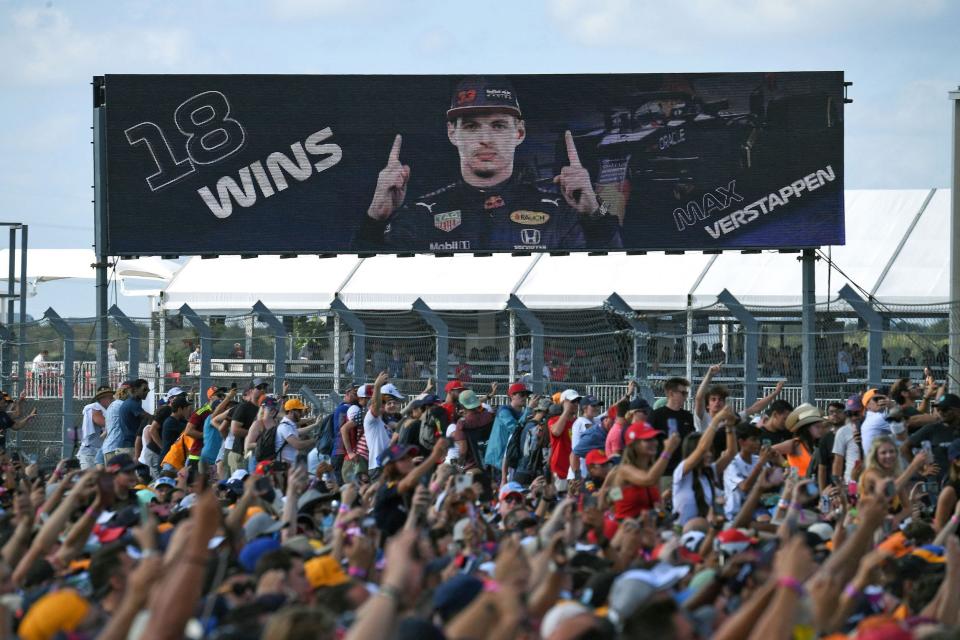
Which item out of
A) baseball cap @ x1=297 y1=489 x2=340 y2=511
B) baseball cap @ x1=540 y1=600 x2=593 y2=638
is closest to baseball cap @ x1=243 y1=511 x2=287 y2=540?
baseball cap @ x1=297 y1=489 x2=340 y2=511

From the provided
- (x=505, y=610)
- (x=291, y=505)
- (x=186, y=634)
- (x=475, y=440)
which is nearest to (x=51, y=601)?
(x=186, y=634)

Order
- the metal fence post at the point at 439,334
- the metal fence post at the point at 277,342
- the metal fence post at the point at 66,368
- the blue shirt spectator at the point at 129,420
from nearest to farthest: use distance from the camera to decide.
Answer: the blue shirt spectator at the point at 129,420 < the metal fence post at the point at 439,334 < the metal fence post at the point at 277,342 < the metal fence post at the point at 66,368

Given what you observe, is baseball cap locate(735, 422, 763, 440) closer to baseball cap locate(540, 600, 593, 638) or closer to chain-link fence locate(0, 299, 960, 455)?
chain-link fence locate(0, 299, 960, 455)

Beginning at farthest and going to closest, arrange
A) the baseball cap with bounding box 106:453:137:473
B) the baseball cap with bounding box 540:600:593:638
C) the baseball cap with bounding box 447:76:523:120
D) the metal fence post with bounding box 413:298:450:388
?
1. the baseball cap with bounding box 447:76:523:120
2. the metal fence post with bounding box 413:298:450:388
3. the baseball cap with bounding box 106:453:137:473
4. the baseball cap with bounding box 540:600:593:638

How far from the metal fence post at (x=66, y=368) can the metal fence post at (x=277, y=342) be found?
8.22 ft

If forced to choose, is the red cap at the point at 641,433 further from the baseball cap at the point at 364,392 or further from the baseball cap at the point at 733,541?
the baseball cap at the point at 364,392

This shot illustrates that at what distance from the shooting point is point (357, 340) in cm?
1795

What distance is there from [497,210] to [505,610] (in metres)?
17.7

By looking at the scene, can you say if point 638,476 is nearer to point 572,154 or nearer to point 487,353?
point 487,353

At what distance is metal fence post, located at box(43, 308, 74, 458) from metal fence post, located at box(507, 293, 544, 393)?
594 cm

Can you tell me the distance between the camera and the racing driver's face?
21.8m

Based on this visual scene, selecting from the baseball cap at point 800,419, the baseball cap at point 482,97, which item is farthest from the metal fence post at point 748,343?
the baseball cap at point 482,97

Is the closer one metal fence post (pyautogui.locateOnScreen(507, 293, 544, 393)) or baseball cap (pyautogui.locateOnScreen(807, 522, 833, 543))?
baseball cap (pyautogui.locateOnScreen(807, 522, 833, 543))

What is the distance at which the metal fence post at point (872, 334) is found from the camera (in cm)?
1448
